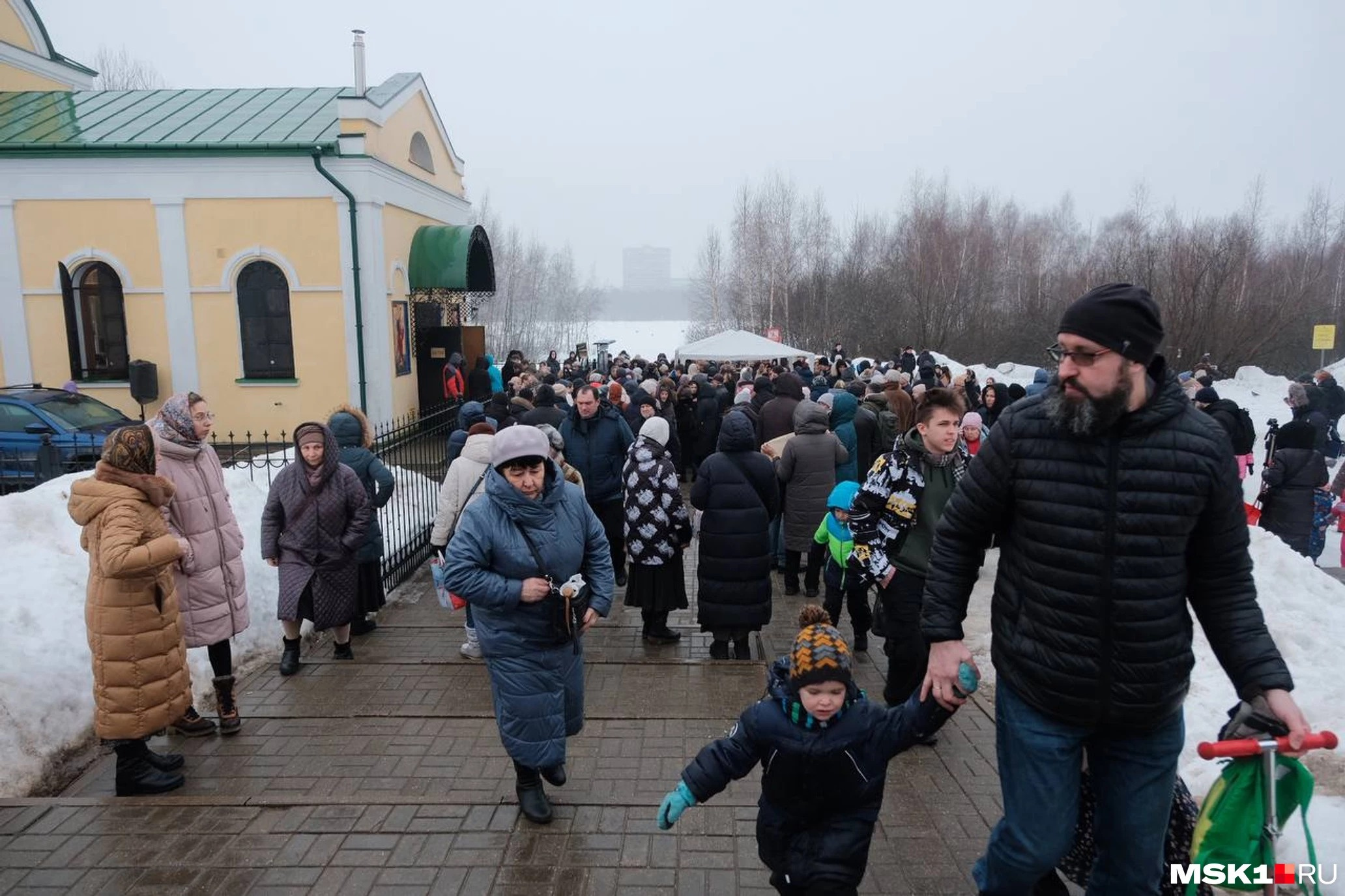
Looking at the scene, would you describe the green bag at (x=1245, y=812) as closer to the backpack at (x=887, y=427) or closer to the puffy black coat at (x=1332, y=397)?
the backpack at (x=887, y=427)

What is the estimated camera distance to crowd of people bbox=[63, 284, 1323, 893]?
2.54 meters

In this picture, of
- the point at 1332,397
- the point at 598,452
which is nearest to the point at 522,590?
the point at 598,452

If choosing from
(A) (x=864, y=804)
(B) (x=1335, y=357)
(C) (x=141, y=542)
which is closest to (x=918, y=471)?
(A) (x=864, y=804)

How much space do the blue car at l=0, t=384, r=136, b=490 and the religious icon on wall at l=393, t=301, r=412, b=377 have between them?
532 centimetres

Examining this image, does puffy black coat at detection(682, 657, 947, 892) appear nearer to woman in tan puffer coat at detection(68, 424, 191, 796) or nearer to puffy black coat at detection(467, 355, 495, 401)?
woman in tan puffer coat at detection(68, 424, 191, 796)

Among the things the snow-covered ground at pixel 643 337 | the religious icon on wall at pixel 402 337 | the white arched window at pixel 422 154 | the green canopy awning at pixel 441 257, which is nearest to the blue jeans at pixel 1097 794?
the religious icon on wall at pixel 402 337

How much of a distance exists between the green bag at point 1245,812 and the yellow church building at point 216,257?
16349 mm

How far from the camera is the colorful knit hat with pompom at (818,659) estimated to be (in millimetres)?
2955

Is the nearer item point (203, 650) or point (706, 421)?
point (203, 650)

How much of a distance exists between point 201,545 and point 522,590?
7.77 feet

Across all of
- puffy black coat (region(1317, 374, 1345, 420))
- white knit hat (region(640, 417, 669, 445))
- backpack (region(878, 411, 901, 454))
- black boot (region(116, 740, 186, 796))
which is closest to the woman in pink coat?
black boot (region(116, 740, 186, 796))

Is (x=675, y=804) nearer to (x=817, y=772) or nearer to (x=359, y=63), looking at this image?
(x=817, y=772)

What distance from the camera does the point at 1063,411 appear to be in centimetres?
258

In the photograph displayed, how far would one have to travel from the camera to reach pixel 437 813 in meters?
4.13
